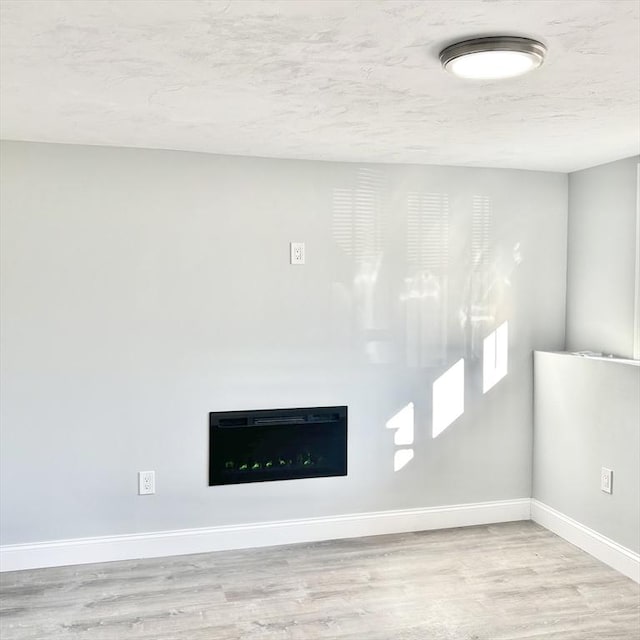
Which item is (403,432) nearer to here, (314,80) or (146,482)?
(146,482)

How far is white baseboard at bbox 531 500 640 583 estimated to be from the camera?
132 inches

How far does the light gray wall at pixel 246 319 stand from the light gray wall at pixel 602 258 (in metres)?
0.11

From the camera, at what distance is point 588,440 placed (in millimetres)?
3684

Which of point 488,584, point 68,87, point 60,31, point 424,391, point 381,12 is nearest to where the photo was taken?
point 381,12

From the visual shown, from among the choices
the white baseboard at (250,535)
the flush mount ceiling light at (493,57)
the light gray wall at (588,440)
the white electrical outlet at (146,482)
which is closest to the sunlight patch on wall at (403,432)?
the white baseboard at (250,535)

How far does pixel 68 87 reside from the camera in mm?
2434

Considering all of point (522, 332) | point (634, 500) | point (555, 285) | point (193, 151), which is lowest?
point (634, 500)

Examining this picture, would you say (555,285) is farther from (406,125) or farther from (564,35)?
(564,35)

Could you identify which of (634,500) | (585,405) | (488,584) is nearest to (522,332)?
(585,405)

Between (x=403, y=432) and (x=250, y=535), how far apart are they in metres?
1.06

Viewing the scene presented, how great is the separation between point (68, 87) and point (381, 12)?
1264 mm

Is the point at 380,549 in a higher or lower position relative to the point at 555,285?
lower

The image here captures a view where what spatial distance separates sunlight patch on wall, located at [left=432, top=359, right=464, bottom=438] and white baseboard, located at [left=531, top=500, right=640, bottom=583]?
0.79 metres

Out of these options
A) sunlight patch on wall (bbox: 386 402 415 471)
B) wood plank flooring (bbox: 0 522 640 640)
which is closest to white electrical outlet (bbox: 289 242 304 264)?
sunlight patch on wall (bbox: 386 402 415 471)
